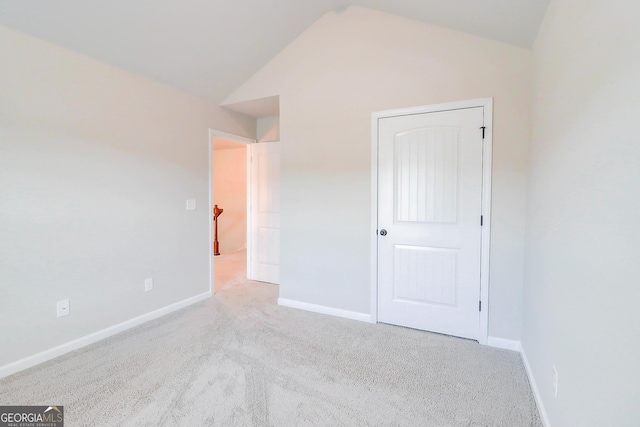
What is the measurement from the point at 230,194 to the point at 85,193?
420 centimetres

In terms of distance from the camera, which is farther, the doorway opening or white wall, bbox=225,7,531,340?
the doorway opening

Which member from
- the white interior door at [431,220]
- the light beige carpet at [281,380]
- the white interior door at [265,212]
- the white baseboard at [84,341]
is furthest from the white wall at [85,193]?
the white interior door at [431,220]

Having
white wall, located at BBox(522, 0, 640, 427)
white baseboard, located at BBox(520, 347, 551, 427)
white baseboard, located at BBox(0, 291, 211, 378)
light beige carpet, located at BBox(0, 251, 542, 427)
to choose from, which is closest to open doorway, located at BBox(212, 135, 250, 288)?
white baseboard, located at BBox(0, 291, 211, 378)

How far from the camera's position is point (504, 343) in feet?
8.13

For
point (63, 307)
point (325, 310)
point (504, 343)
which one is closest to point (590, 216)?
point (504, 343)

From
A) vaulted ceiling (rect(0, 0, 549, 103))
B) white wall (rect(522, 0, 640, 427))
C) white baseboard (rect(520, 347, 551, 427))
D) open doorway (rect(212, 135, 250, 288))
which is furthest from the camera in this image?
open doorway (rect(212, 135, 250, 288))

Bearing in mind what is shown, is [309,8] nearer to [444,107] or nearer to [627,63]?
[444,107]

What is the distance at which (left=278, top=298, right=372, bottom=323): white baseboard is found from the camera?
3016 mm

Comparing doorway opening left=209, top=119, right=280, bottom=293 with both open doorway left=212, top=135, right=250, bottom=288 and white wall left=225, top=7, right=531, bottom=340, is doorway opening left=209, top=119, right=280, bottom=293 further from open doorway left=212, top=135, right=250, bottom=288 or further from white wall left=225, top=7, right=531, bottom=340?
open doorway left=212, top=135, right=250, bottom=288

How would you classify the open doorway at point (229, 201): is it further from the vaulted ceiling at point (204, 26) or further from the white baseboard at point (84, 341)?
the vaulted ceiling at point (204, 26)

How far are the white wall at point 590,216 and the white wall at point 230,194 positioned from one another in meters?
5.69

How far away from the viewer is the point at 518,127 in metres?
2.35

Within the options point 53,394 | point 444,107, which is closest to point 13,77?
point 53,394

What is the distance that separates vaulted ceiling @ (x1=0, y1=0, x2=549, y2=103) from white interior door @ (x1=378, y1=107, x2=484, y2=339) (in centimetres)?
71
